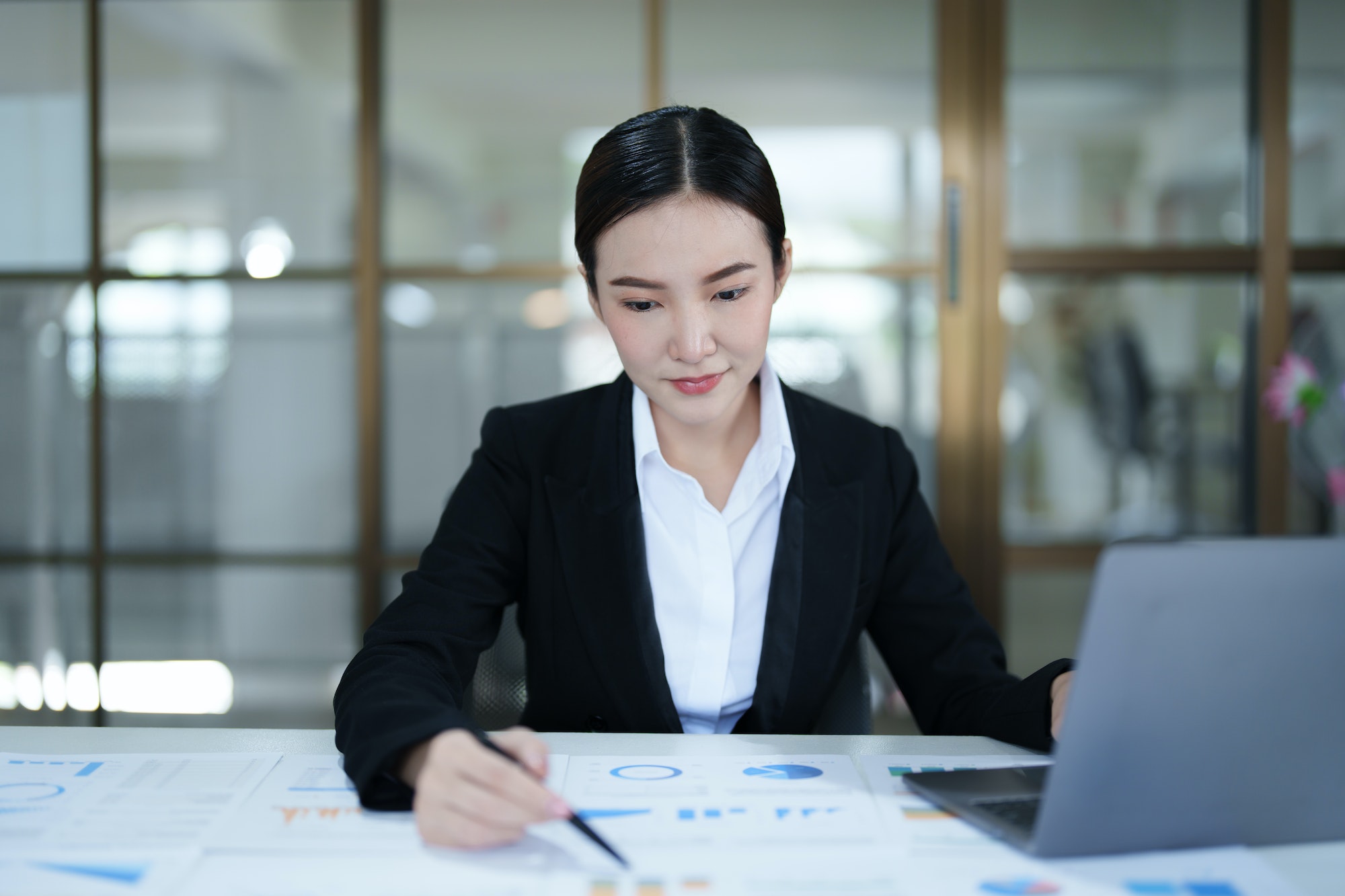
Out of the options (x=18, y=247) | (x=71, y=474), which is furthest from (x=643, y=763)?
(x=18, y=247)

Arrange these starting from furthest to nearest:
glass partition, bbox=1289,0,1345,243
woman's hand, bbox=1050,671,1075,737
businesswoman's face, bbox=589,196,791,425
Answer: glass partition, bbox=1289,0,1345,243 < businesswoman's face, bbox=589,196,791,425 < woman's hand, bbox=1050,671,1075,737

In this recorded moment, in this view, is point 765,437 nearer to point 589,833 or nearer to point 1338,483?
point 589,833

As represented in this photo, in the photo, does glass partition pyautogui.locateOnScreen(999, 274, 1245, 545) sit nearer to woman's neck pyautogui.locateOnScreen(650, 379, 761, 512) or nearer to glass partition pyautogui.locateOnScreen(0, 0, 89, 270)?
woman's neck pyautogui.locateOnScreen(650, 379, 761, 512)

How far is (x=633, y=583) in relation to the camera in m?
1.17

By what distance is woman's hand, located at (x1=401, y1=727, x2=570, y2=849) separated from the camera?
0.71m

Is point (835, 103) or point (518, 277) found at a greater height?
point (835, 103)

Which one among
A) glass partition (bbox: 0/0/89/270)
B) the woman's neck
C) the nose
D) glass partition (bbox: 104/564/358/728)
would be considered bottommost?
glass partition (bbox: 104/564/358/728)

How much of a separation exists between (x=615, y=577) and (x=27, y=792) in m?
0.59

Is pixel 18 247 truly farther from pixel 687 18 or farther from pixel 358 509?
pixel 687 18

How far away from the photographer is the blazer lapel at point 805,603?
45.1 inches

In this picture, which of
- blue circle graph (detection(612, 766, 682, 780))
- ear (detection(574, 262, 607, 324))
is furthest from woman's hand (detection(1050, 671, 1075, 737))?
ear (detection(574, 262, 607, 324))

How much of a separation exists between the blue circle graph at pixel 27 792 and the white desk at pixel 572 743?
0.09 metres

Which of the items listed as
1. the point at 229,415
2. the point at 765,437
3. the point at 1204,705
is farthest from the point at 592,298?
the point at 229,415

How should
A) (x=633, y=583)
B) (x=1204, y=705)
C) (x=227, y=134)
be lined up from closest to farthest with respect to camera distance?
(x=1204, y=705) → (x=633, y=583) → (x=227, y=134)
